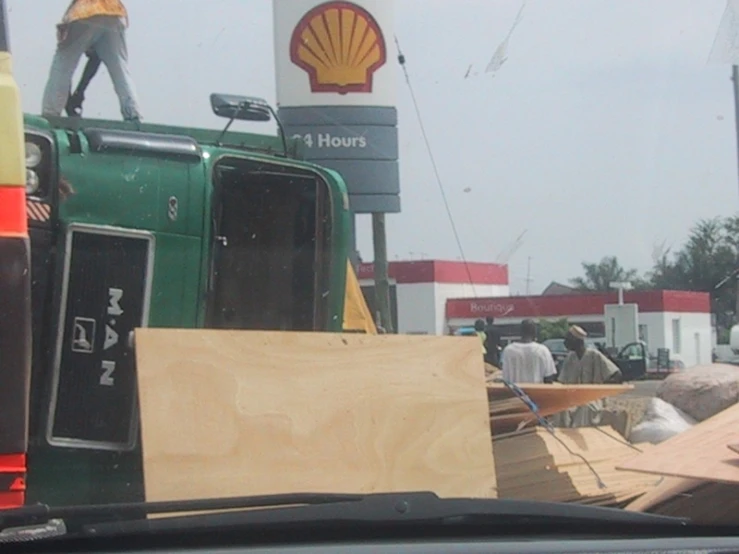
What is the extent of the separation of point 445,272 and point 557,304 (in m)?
0.42

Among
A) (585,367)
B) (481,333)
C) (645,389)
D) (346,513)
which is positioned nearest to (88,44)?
(346,513)

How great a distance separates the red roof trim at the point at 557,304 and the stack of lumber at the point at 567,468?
45 cm

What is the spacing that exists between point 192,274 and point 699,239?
1.42 metres

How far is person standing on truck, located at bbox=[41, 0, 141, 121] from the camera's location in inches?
100

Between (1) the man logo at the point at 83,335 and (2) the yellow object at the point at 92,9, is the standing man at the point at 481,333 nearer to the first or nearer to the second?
(1) the man logo at the point at 83,335

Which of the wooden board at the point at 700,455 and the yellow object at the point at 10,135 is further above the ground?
the yellow object at the point at 10,135

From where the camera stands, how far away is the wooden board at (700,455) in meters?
2.88

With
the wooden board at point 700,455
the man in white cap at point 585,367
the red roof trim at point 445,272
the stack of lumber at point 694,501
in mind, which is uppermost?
the red roof trim at point 445,272

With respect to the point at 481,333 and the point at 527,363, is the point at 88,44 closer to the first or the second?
the point at 481,333

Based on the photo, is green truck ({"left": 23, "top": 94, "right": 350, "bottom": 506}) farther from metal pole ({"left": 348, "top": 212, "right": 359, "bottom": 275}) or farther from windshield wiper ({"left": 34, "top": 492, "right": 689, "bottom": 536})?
windshield wiper ({"left": 34, "top": 492, "right": 689, "bottom": 536})

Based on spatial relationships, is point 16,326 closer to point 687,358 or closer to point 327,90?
point 327,90

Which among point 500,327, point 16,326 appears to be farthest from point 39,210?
point 500,327

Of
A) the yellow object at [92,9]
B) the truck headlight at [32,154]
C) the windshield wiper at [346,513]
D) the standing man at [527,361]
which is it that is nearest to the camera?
the windshield wiper at [346,513]

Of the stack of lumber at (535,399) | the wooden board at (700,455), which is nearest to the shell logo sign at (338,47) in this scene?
the stack of lumber at (535,399)
